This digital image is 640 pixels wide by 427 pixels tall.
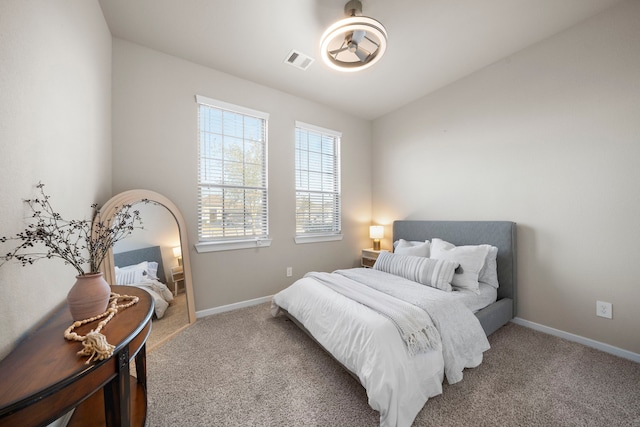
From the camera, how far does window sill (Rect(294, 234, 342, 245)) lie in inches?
137

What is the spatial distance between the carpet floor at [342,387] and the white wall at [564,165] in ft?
Result: 1.67

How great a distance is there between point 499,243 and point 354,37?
8.44 ft

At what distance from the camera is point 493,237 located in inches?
104

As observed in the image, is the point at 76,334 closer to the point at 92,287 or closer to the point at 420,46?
the point at 92,287

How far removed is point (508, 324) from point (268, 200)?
10.4 feet

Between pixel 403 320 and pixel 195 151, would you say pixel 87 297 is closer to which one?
pixel 403 320

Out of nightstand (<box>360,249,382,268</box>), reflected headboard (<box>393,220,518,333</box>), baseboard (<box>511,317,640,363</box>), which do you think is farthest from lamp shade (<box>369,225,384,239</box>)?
baseboard (<box>511,317,640,363</box>)

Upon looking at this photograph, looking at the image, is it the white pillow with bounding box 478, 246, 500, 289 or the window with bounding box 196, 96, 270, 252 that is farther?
the window with bounding box 196, 96, 270, 252

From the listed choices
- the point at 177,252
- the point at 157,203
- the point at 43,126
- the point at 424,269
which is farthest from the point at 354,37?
the point at 177,252

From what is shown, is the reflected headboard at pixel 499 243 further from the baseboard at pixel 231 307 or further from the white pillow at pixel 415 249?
the baseboard at pixel 231 307

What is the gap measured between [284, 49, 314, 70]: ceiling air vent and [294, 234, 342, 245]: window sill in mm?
2219

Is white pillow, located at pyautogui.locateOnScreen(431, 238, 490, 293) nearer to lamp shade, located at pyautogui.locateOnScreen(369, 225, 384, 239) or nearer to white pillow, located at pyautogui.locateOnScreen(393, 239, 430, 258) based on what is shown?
white pillow, located at pyautogui.locateOnScreen(393, 239, 430, 258)

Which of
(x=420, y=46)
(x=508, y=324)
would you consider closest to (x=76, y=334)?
(x=420, y=46)

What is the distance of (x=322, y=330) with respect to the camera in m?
1.87
